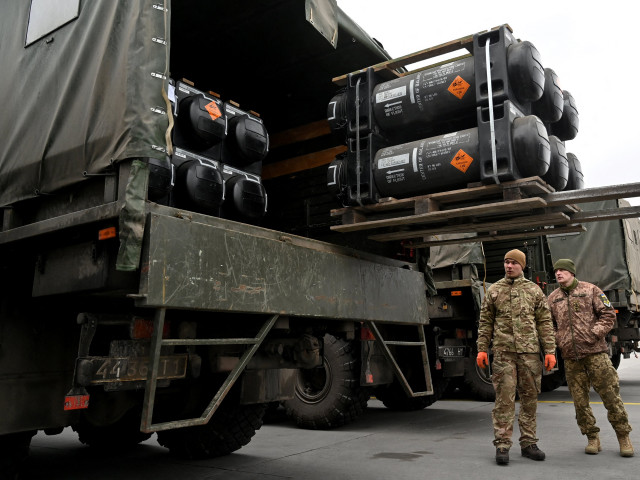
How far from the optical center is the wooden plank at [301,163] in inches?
212

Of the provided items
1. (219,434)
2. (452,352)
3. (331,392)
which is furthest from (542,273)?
(219,434)

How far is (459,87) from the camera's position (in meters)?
3.89

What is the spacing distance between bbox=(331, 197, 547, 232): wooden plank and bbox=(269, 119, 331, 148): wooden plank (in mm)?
1423

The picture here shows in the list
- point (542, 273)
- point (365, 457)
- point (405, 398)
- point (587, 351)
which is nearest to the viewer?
point (365, 457)

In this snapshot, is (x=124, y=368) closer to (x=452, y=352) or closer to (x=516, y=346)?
(x=516, y=346)

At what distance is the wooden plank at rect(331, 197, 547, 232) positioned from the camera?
11.9 ft

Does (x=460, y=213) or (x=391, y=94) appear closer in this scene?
(x=460, y=213)

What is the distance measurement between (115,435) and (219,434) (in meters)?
1.27

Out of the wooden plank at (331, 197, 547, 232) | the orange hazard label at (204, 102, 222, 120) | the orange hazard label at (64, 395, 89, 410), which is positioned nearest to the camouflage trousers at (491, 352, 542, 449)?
the wooden plank at (331, 197, 547, 232)

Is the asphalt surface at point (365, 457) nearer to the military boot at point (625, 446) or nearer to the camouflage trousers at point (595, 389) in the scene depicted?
the military boot at point (625, 446)

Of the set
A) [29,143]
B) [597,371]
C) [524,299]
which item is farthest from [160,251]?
[597,371]

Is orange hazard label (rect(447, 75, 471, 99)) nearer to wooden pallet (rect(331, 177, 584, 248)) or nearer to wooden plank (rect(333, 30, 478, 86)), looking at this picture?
wooden plank (rect(333, 30, 478, 86))

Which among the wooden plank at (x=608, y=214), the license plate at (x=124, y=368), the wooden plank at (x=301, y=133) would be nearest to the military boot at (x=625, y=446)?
the wooden plank at (x=608, y=214)

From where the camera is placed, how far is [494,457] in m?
4.79
